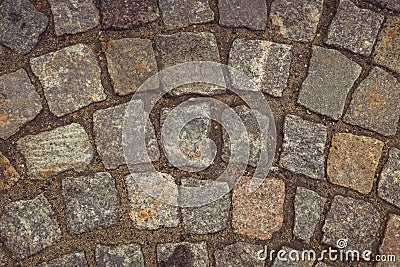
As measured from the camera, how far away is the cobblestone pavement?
91.4 inches

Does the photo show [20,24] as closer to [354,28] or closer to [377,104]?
[354,28]

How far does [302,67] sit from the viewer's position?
2.47 m

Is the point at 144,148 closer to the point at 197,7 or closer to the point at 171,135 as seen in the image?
the point at 171,135

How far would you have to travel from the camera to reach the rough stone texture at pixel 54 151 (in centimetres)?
232

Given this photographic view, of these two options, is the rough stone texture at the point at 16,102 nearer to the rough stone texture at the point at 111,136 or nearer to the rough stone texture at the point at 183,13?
the rough stone texture at the point at 111,136

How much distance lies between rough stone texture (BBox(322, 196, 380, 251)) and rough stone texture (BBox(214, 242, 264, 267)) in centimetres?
34

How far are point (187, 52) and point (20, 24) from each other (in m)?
0.74

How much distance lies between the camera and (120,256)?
2.33 meters

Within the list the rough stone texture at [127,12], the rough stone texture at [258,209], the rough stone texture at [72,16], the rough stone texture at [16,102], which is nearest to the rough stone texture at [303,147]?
the rough stone texture at [258,209]

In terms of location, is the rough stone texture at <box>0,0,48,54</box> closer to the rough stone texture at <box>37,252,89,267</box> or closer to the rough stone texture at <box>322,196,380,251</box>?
the rough stone texture at <box>37,252,89,267</box>

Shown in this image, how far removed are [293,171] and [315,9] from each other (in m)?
0.76

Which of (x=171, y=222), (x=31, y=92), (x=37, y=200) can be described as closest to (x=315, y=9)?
(x=171, y=222)

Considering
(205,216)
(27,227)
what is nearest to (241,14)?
(205,216)

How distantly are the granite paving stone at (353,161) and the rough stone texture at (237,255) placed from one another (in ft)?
1.62
